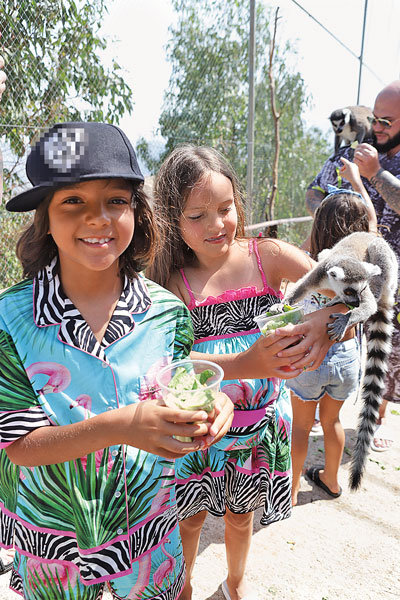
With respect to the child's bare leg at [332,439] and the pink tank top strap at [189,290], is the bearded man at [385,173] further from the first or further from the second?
the pink tank top strap at [189,290]

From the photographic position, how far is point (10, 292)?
124 cm

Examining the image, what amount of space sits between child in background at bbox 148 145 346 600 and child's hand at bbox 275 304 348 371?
30cm

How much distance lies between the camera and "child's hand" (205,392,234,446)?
106 cm

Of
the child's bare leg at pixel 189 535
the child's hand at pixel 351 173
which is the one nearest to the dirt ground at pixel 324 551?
the child's bare leg at pixel 189 535

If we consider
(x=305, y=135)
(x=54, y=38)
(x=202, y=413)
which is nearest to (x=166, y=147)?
(x=54, y=38)

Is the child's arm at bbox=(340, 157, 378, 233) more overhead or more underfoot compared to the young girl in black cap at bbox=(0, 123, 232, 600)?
more overhead

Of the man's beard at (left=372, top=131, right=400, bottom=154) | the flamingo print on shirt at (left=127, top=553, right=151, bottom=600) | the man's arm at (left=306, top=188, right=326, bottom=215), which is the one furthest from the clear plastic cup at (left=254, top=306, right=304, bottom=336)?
the man's beard at (left=372, top=131, right=400, bottom=154)

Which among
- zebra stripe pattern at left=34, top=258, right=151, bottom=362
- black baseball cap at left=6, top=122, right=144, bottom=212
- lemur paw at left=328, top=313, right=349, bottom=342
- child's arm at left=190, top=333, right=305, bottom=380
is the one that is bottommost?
child's arm at left=190, top=333, right=305, bottom=380

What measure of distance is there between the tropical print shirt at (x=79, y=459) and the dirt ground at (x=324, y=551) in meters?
1.22

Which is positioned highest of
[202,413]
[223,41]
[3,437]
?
[223,41]

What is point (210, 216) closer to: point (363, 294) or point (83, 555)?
point (363, 294)

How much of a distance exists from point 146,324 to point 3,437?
1.54ft

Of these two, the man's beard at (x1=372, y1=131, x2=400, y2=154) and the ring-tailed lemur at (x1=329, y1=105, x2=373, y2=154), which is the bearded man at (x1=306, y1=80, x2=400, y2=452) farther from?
the ring-tailed lemur at (x1=329, y1=105, x2=373, y2=154)

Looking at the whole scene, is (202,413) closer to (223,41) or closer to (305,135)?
(223,41)
